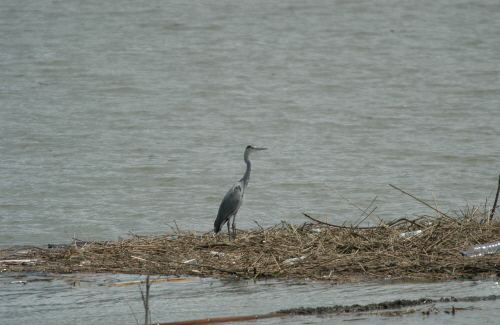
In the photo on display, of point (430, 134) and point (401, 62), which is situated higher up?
point (401, 62)

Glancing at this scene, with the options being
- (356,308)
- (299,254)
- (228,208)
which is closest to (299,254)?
(299,254)

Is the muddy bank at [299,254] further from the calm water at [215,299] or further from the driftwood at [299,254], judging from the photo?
the calm water at [215,299]

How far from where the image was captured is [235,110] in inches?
746

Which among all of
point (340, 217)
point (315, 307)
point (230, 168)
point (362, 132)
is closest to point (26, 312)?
point (315, 307)

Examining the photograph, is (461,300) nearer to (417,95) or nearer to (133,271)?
(133,271)

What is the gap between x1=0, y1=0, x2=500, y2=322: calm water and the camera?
1174cm

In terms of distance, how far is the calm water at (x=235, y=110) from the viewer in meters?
11.7

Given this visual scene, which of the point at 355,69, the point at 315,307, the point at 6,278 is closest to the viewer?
the point at 315,307

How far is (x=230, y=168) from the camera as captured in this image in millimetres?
14008

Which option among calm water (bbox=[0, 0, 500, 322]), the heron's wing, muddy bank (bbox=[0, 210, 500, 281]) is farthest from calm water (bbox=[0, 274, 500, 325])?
calm water (bbox=[0, 0, 500, 322])

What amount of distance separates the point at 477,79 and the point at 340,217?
12602mm

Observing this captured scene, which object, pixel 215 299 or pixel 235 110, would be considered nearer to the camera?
pixel 215 299

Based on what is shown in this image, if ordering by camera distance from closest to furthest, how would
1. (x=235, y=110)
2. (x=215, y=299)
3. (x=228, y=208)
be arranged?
(x=215, y=299)
(x=228, y=208)
(x=235, y=110)

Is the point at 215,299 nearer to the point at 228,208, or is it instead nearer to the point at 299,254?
the point at 299,254
